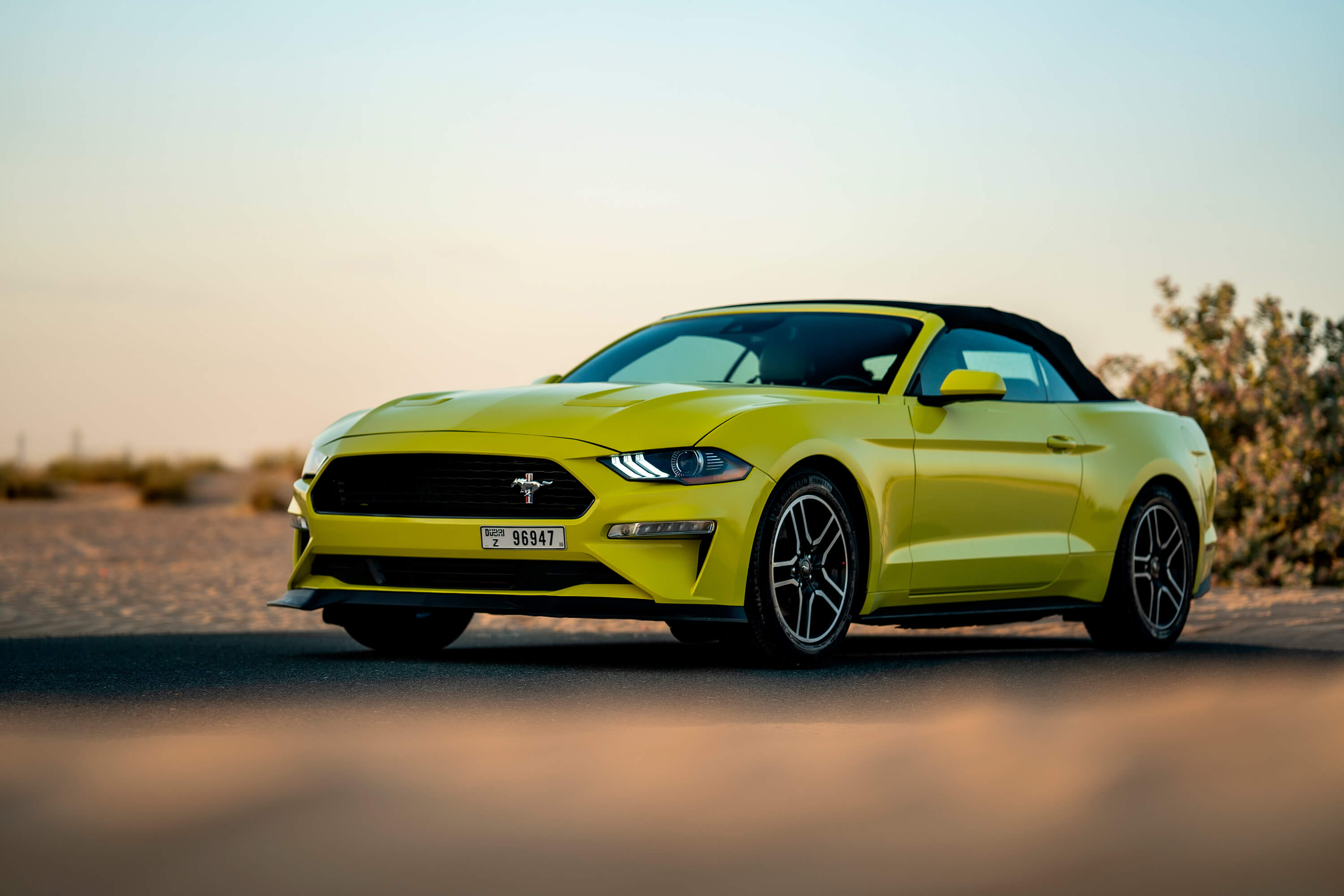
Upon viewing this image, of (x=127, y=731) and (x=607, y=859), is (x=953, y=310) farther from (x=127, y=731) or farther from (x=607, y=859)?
(x=607, y=859)

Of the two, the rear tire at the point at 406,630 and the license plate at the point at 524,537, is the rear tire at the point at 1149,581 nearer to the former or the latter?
the rear tire at the point at 406,630

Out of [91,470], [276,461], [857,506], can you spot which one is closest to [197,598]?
[857,506]

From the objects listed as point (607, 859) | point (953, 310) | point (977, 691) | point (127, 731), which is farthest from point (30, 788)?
point (953, 310)

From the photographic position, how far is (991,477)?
321 inches

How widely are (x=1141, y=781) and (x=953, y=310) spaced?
4408 millimetres

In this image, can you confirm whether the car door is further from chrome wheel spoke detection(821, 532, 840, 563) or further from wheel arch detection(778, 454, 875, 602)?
chrome wheel spoke detection(821, 532, 840, 563)

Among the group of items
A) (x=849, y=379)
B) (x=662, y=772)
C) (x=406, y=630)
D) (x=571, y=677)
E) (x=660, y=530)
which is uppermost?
(x=849, y=379)

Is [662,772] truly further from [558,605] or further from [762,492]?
[762,492]

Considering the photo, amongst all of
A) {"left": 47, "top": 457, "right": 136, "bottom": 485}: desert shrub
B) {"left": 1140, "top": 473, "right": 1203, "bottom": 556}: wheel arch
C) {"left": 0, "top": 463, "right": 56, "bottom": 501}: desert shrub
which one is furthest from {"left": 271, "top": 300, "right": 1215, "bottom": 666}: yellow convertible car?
{"left": 47, "top": 457, "right": 136, "bottom": 485}: desert shrub

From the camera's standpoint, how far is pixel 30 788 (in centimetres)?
439

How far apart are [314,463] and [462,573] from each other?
974mm

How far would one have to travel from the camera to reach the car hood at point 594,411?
6.89 metres

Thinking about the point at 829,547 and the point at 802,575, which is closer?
the point at 802,575

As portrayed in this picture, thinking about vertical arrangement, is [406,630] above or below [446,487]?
below
